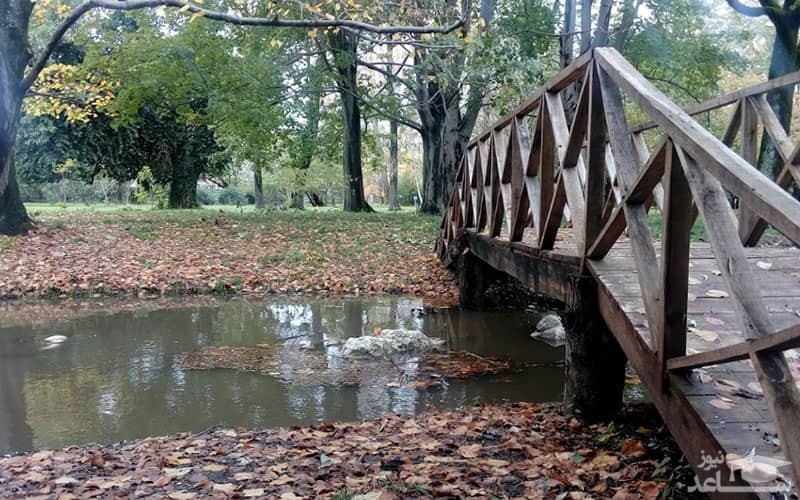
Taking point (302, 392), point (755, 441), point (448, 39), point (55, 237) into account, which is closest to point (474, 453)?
point (755, 441)

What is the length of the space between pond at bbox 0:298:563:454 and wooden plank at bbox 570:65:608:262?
2095 mm

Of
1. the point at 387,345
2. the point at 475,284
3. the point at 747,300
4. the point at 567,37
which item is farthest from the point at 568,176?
the point at 567,37

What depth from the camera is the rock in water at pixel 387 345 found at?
630cm

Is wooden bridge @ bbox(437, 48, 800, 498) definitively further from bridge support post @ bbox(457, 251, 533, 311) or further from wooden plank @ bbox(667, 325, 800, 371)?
bridge support post @ bbox(457, 251, 533, 311)

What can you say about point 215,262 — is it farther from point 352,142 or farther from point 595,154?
point 352,142

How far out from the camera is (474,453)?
3580 mm

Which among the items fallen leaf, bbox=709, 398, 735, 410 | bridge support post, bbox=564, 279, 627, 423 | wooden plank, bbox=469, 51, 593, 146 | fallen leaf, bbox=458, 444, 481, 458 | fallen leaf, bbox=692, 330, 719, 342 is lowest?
fallen leaf, bbox=458, 444, 481, 458

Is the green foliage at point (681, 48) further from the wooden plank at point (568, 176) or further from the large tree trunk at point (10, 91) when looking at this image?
the large tree trunk at point (10, 91)

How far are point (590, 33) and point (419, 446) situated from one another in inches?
455

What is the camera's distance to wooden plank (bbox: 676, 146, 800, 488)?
1.71 meters

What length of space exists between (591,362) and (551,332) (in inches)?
134

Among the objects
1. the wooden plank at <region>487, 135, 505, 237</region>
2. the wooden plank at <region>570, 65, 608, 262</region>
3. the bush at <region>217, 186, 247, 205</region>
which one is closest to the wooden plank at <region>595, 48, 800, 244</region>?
the wooden plank at <region>570, 65, 608, 262</region>

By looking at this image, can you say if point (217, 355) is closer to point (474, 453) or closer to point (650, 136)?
point (474, 453)

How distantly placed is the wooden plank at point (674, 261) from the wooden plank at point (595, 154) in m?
1.09
